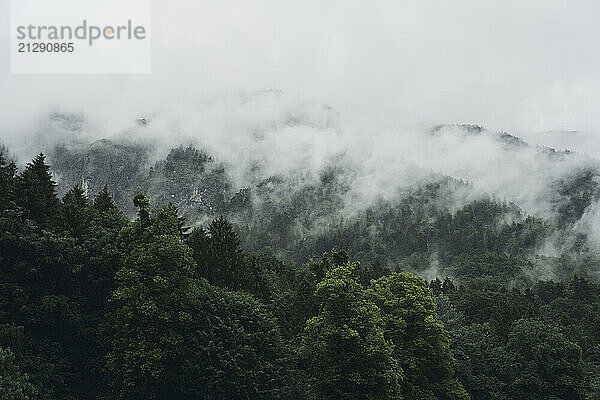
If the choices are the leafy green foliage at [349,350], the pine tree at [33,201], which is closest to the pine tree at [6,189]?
the pine tree at [33,201]

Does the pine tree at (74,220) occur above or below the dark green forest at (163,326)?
above

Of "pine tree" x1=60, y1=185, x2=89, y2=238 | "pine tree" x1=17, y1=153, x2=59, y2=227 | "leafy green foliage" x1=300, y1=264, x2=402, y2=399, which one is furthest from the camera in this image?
"pine tree" x1=60, y1=185, x2=89, y2=238

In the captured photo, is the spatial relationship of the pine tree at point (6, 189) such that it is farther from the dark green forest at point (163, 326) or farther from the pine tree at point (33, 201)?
the pine tree at point (33, 201)

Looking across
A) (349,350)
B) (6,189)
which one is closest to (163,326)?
(349,350)

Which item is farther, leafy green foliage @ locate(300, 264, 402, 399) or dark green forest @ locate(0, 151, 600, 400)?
leafy green foliage @ locate(300, 264, 402, 399)

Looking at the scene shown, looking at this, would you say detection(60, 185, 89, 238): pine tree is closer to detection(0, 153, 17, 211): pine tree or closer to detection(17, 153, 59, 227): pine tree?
detection(17, 153, 59, 227): pine tree

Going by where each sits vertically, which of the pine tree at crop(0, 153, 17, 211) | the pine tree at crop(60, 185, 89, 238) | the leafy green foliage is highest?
the pine tree at crop(0, 153, 17, 211)

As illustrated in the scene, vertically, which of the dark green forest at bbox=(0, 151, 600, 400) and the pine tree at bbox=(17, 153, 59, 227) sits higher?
the pine tree at bbox=(17, 153, 59, 227)

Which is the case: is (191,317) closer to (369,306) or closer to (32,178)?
(369,306)

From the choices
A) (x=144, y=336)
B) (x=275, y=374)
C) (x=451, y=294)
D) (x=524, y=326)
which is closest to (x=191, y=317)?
(x=144, y=336)

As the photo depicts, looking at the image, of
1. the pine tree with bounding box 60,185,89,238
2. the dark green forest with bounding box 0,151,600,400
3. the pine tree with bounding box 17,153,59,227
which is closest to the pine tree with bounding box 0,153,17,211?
the dark green forest with bounding box 0,151,600,400

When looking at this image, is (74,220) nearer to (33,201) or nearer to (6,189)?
(33,201)

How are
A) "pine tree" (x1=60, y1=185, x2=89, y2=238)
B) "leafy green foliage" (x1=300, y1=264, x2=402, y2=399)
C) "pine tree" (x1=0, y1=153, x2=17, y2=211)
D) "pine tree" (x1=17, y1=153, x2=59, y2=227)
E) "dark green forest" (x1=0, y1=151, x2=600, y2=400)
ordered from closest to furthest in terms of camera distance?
1. "dark green forest" (x1=0, y1=151, x2=600, y2=400)
2. "leafy green foliage" (x1=300, y1=264, x2=402, y2=399)
3. "pine tree" (x1=0, y1=153, x2=17, y2=211)
4. "pine tree" (x1=17, y1=153, x2=59, y2=227)
5. "pine tree" (x1=60, y1=185, x2=89, y2=238)

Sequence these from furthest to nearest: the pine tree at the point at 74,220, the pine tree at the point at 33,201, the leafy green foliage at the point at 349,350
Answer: the pine tree at the point at 74,220 → the pine tree at the point at 33,201 → the leafy green foliage at the point at 349,350
